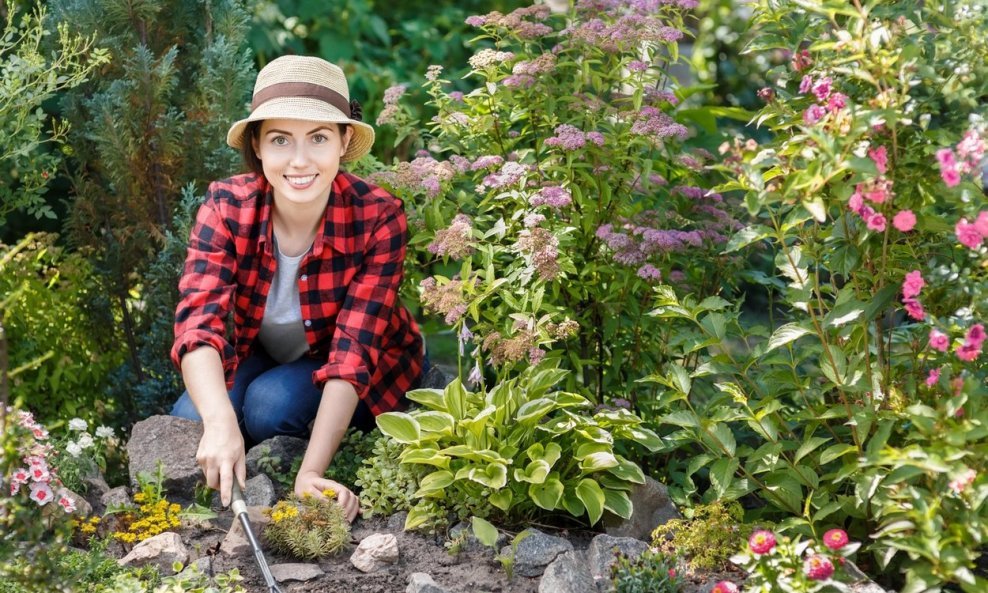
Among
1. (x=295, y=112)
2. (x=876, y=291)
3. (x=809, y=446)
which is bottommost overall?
(x=809, y=446)

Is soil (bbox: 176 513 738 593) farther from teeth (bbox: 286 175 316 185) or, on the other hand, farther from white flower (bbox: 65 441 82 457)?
teeth (bbox: 286 175 316 185)

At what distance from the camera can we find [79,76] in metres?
3.35

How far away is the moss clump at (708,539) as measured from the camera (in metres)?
2.59

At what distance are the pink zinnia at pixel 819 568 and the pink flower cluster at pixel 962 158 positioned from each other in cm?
80

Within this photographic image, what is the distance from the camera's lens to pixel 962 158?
2217 millimetres

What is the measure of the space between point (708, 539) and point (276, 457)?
49.0 inches

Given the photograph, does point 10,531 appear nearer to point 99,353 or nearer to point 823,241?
point 99,353

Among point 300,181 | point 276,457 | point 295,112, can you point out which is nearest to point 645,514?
point 276,457

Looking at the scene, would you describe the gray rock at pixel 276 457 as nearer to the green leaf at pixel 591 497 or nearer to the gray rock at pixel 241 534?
the gray rock at pixel 241 534

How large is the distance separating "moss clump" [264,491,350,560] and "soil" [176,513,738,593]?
1.2 inches

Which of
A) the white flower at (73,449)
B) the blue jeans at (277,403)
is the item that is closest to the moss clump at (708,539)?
the blue jeans at (277,403)

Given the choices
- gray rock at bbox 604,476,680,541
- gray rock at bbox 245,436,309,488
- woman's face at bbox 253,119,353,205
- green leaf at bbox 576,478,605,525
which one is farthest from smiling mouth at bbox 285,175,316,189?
gray rock at bbox 604,476,680,541

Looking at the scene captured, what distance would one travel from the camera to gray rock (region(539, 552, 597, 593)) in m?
2.44

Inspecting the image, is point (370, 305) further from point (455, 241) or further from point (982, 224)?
point (982, 224)
